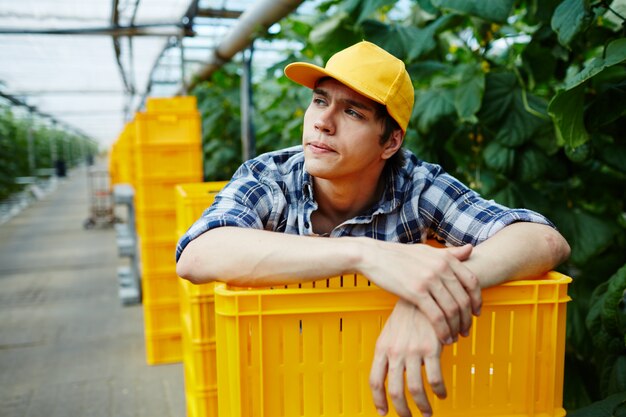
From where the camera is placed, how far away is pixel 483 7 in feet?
6.99

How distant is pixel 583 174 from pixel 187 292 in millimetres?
1723

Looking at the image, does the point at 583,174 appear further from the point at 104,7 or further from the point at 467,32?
the point at 104,7

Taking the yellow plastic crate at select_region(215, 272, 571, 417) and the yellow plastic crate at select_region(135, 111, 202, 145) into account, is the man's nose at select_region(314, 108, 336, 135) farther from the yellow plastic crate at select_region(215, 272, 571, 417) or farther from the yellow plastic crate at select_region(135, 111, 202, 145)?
the yellow plastic crate at select_region(135, 111, 202, 145)

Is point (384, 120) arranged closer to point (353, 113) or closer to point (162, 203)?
point (353, 113)

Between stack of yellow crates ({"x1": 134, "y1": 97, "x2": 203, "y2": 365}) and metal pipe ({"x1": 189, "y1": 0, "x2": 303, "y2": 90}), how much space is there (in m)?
0.68

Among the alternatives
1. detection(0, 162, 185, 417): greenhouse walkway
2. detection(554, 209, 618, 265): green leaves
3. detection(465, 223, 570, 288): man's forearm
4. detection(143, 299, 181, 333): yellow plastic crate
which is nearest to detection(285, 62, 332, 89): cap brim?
detection(465, 223, 570, 288): man's forearm

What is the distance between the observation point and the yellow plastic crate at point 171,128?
11.9 feet

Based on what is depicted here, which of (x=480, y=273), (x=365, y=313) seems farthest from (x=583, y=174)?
(x=365, y=313)

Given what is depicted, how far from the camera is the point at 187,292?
2.29 meters

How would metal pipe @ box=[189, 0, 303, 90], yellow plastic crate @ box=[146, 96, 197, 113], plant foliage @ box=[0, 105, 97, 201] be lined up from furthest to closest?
plant foliage @ box=[0, 105, 97, 201], yellow plastic crate @ box=[146, 96, 197, 113], metal pipe @ box=[189, 0, 303, 90]

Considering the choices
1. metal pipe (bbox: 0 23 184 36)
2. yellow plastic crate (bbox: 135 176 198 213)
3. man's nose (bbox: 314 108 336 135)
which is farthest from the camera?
metal pipe (bbox: 0 23 184 36)

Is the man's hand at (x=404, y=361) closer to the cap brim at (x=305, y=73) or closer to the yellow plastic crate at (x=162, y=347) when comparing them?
the cap brim at (x=305, y=73)

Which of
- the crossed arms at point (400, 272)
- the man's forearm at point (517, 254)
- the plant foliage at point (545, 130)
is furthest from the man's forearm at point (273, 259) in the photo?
the plant foliage at point (545, 130)

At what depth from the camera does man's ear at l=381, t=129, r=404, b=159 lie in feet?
5.49
